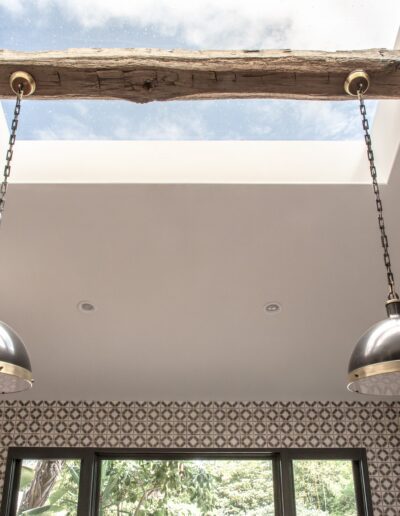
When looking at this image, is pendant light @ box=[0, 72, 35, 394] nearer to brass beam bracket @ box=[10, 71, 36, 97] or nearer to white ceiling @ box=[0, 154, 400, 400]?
brass beam bracket @ box=[10, 71, 36, 97]

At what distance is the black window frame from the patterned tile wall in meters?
0.05

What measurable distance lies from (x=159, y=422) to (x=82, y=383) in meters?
0.79

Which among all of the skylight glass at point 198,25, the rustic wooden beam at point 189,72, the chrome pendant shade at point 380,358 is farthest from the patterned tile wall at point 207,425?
the rustic wooden beam at point 189,72

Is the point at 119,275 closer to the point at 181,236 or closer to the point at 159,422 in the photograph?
the point at 181,236

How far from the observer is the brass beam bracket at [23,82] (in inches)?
89.0

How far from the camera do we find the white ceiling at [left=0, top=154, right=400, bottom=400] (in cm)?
351

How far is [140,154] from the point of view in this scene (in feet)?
11.5

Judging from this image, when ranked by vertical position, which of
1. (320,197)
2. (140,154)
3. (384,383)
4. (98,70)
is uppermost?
(140,154)

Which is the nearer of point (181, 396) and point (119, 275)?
point (119, 275)

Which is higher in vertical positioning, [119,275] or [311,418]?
[119,275]

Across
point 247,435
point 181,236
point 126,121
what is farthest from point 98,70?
point 247,435

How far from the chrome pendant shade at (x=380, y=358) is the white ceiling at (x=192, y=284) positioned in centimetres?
161

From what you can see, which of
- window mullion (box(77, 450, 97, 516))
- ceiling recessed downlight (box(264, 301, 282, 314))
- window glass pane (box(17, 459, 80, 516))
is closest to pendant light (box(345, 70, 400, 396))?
ceiling recessed downlight (box(264, 301, 282, 314))

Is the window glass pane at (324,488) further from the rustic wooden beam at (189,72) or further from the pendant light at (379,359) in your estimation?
the rustic wooden beam at (189,72)
